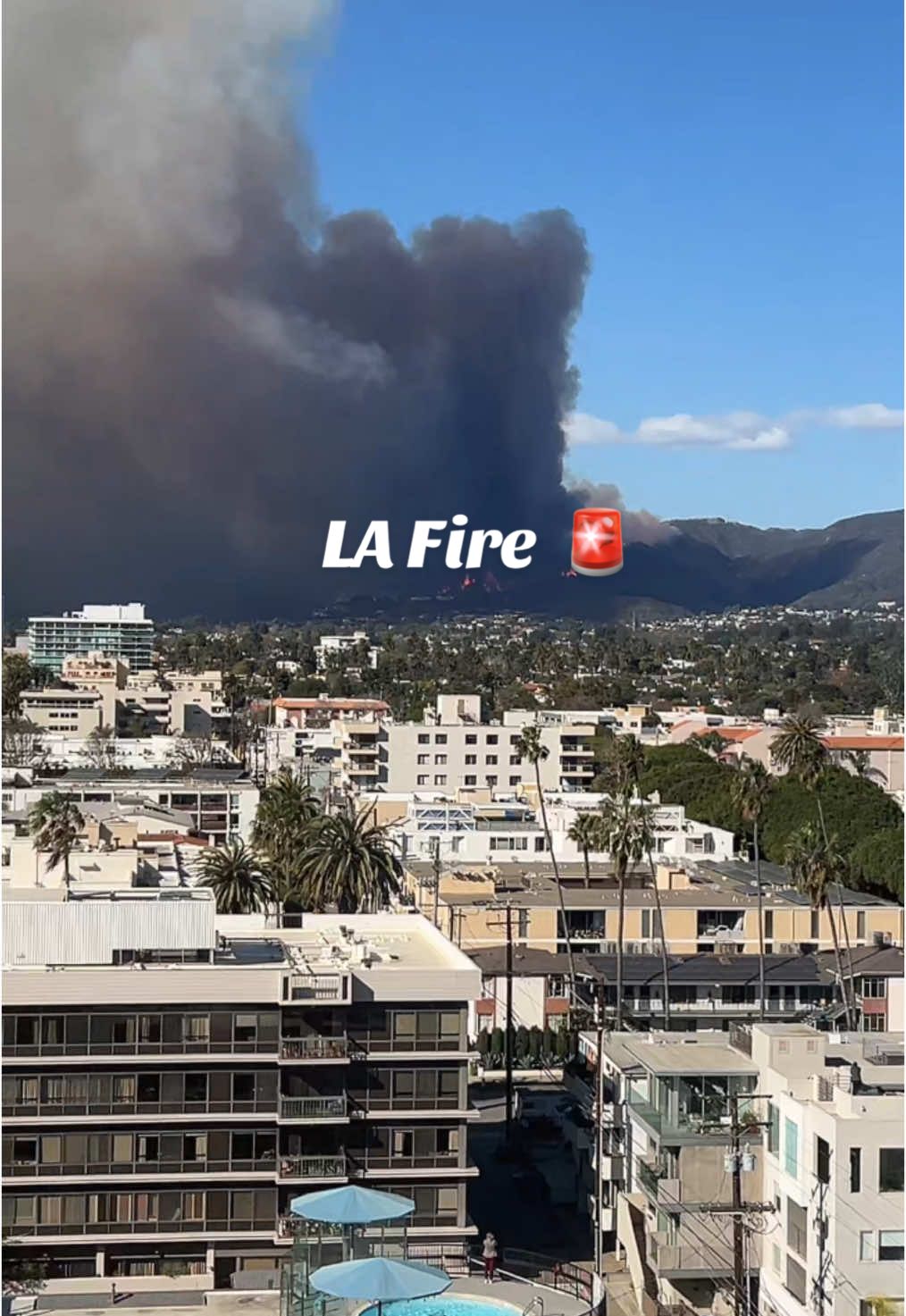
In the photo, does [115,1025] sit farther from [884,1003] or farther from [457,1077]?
[884,1003]

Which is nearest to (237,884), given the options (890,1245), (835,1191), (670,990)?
(670,990)

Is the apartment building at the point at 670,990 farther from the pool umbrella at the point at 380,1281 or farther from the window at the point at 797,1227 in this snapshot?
the pool umbrella at the point at 380,1281

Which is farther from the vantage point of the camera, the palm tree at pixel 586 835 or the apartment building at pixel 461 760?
the apartment building at pixel 461 760

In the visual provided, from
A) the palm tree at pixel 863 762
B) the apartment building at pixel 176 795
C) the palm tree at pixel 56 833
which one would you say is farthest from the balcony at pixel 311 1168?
the palm tree at pixel 863 762

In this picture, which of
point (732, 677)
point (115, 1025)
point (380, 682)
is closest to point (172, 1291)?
point (115, 1025)

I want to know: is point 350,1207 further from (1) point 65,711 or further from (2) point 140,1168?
(1) point 65,711

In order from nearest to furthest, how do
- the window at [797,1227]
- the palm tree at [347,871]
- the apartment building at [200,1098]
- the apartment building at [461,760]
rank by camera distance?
the window at [797,1227] < the apartment building at [200,1098] < the palm tree at [347,871] < the apartment building at [461,760]
